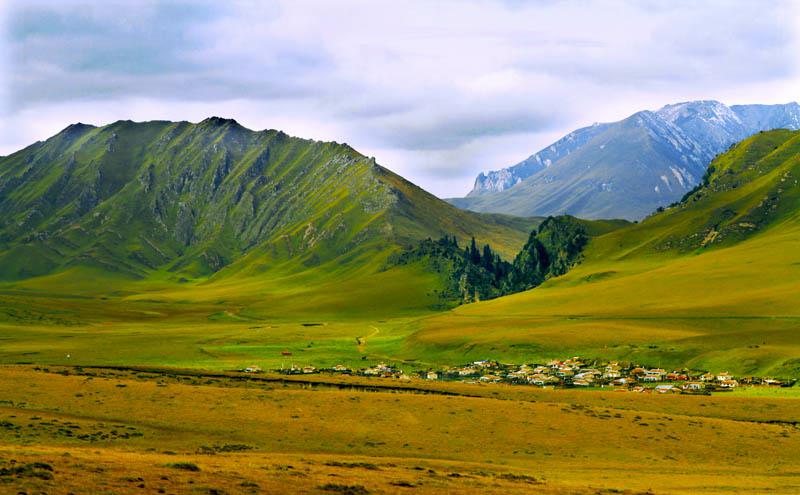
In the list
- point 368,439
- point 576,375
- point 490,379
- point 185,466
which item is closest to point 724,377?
point 576,375

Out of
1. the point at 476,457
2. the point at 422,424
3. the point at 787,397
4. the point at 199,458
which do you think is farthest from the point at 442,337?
the point at 199,458

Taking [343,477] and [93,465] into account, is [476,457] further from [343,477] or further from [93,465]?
[93,465]

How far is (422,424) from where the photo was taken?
267ft

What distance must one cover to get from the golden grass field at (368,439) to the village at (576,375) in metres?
18.6

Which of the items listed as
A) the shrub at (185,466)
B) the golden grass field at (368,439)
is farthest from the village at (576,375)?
the shrub at (185,466)

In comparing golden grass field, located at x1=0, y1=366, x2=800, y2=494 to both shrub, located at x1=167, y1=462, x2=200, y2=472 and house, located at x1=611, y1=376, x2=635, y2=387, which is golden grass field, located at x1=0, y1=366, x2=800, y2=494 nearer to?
shrub, located at x1=167, y1=462, x2=200, y2=472

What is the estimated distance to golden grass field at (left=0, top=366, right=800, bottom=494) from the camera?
157 ft

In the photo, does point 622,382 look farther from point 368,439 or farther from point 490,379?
point 368,439

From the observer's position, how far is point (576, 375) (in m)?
140

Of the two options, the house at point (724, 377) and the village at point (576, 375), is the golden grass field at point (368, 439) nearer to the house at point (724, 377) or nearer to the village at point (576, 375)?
the village at point (576, 375)

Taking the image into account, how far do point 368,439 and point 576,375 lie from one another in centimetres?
7419

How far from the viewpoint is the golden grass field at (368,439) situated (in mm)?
47906

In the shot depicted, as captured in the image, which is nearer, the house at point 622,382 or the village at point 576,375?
the village at point 576,375

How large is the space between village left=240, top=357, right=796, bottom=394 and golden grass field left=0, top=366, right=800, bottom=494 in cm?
1857
